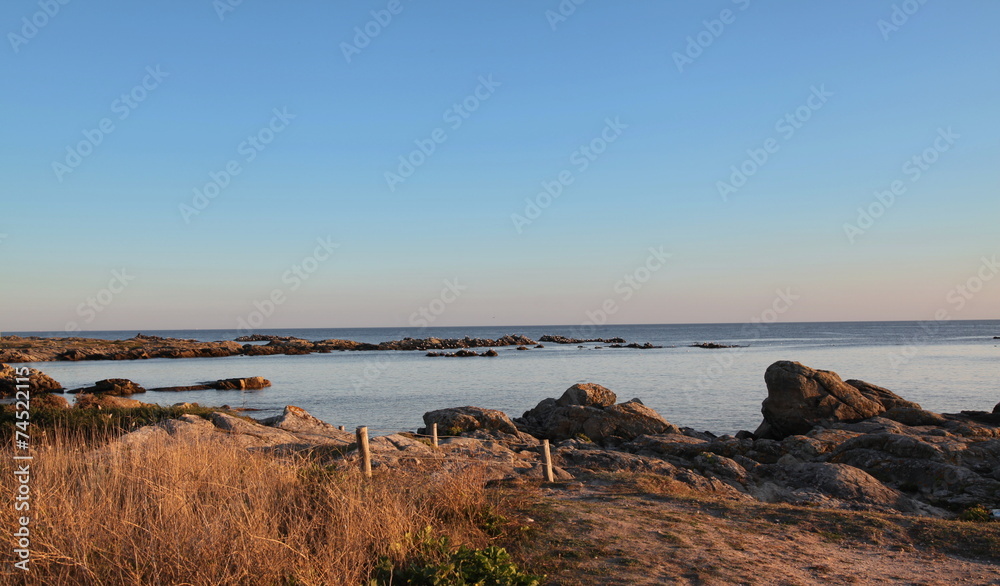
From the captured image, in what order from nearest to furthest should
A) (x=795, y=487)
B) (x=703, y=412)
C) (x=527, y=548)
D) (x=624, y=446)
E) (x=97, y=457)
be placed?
(x=527, y=548) < (x=97, y=457) < (x=795, y=487) < (x=624, y=446) < (x=703, y=412)

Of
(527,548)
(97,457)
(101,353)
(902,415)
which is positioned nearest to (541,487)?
(527,548)

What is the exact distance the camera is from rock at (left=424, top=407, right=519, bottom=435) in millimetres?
22078

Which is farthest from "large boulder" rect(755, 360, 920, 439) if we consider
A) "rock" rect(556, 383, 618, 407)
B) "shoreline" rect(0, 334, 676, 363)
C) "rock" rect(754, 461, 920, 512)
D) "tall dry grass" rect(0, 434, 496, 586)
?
"shoreline" rect(0, 334, 676, 363)

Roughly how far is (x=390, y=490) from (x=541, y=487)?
514cm

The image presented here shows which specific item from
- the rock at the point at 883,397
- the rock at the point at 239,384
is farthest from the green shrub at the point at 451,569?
the rock at the point at 239,384

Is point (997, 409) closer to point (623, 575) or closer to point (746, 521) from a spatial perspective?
point (746, 521)

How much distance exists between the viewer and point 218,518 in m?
5.81

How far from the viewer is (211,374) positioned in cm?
5372

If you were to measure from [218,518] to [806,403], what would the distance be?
2336 centimetres

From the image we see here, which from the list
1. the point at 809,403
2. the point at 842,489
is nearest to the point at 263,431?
the point at 842,489

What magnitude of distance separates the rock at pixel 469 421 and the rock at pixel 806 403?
33.7ft

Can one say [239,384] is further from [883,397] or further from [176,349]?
[176,349]

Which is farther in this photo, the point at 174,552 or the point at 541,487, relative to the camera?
the point at 541,487

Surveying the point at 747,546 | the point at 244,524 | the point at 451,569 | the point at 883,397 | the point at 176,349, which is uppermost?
the point at 244,524
